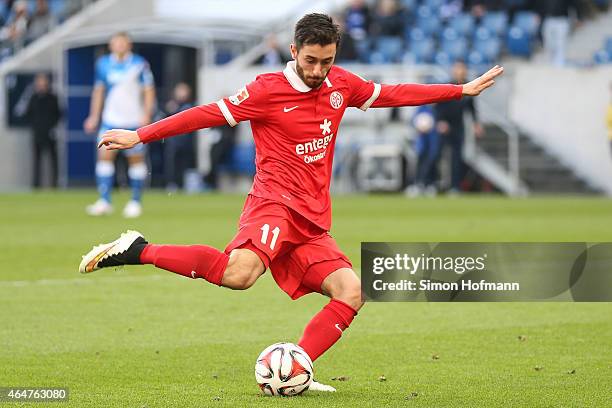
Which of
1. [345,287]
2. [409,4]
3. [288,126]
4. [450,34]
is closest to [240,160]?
[450,34]

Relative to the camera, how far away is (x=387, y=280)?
21.2ft

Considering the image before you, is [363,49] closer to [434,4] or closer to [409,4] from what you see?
[409,4]

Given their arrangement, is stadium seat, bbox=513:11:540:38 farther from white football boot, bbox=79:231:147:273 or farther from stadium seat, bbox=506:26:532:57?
white football boot, bbox=79:231:147:273

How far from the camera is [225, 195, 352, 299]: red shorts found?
6.77 m

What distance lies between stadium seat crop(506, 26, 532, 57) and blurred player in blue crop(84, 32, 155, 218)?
507 inches

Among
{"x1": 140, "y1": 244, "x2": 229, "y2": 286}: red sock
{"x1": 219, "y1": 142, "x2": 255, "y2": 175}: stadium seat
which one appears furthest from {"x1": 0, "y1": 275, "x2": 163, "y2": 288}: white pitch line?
{"x1": 219, "y1": 142, "x2": 255, "y2": 175}: stadium seat

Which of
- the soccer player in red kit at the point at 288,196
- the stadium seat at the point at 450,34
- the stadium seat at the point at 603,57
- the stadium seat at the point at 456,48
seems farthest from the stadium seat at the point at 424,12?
the soccer player in red kit at the point at 288,196

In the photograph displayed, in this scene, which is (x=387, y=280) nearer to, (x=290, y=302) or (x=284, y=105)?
(x=284, y=105)

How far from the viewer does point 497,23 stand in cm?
3064

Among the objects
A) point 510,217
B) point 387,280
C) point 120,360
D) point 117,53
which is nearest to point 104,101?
point 117,53

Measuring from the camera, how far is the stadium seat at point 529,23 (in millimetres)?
30422

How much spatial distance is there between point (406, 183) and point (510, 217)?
30.6 feet

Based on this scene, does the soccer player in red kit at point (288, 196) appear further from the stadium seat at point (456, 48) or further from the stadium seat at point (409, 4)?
the stadium seat at point (409, 4)

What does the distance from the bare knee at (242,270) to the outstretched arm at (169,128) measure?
66cm
